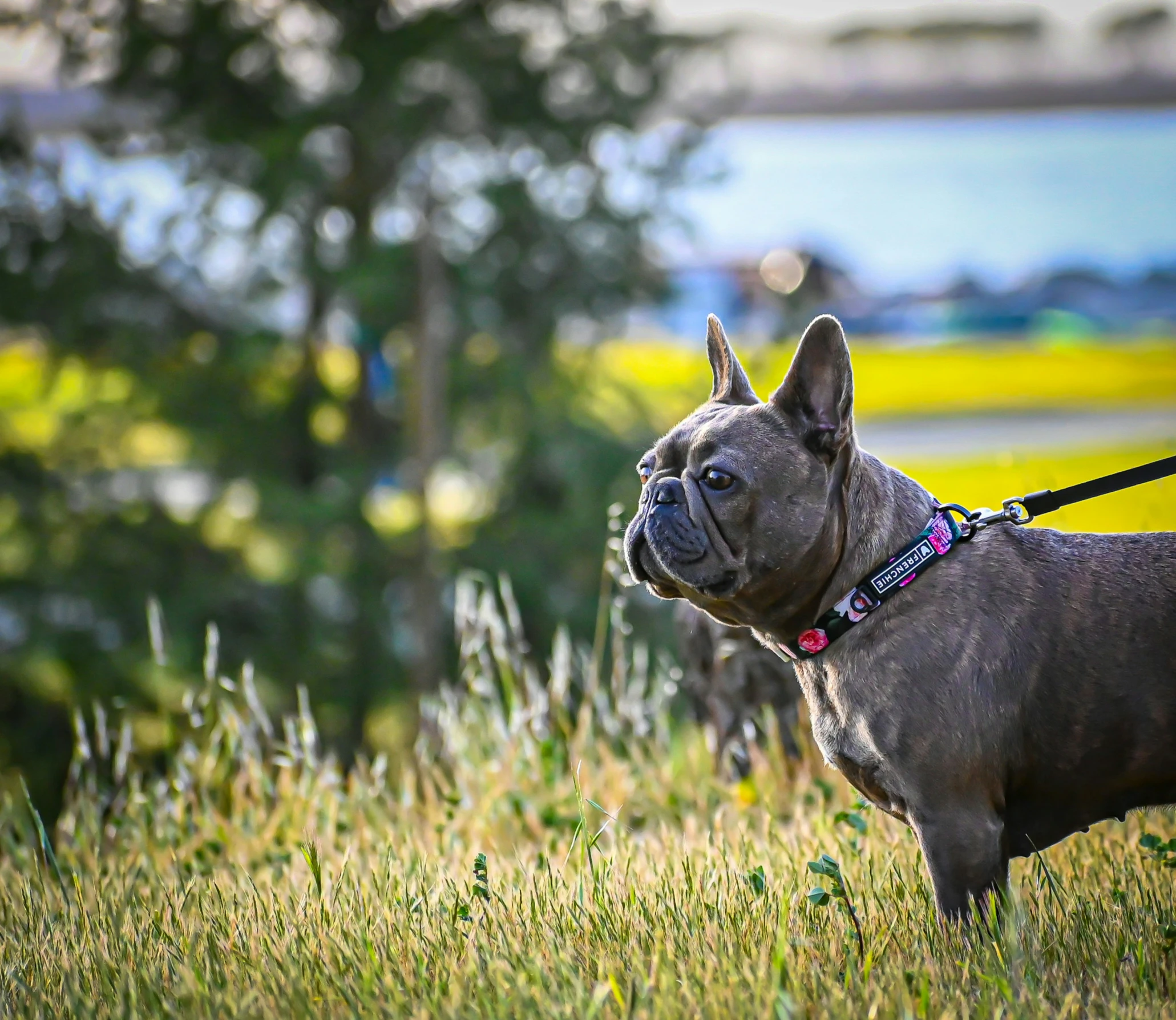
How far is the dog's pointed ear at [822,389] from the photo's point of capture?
2686mm

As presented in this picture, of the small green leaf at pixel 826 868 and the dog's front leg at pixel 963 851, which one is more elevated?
the dog's front leg at pixel 963 851

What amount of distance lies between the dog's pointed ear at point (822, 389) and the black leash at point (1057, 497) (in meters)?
A: 0.37

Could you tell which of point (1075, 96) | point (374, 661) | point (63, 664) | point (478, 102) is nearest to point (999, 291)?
point (1075, 96)

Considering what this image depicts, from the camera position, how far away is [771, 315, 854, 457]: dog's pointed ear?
8.81 feet

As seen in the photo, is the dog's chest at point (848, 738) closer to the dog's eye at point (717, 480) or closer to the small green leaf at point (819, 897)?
the small green leaf at point (819, 897)

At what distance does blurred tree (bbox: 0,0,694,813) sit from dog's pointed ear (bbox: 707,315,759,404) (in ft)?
24.2

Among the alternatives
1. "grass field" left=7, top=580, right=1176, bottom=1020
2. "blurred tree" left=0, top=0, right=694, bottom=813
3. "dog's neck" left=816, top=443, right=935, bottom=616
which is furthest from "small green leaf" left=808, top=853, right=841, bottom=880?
"blurred tree" left=0, top=0, right=694, bottom=813

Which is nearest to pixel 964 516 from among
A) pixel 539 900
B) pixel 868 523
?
pixel 868 523

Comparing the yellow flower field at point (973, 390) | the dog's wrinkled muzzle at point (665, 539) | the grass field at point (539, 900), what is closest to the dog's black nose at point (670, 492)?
the dog's wrinkled muzzle at point (665, 539)

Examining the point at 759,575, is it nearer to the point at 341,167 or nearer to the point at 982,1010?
the point at 982,1010

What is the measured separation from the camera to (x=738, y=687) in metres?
4.89

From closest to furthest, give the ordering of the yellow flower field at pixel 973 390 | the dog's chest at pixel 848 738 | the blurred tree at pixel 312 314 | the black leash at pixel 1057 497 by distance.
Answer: the dog's chest at pixel 848 738, the black leash at pixel 1057 497, the yellow flower field at pixel 973 390, the blurred tree at pixel 312 314

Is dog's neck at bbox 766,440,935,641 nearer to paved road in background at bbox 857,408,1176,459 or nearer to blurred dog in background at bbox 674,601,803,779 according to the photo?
blurred dog in background at bbox 674,601,803,779

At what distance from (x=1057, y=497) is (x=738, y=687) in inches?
87.1
